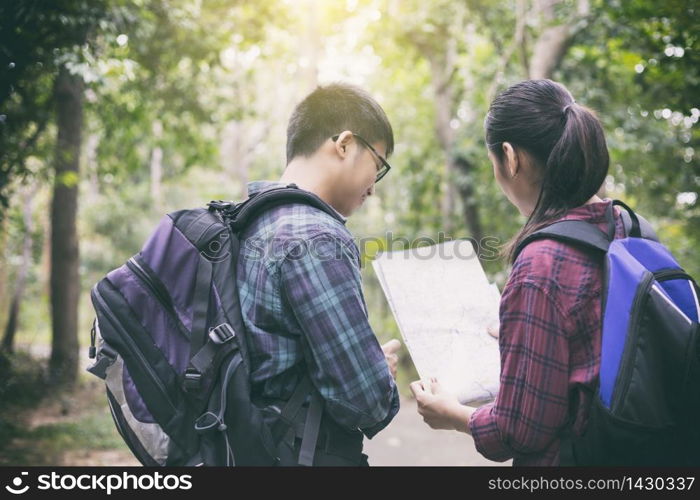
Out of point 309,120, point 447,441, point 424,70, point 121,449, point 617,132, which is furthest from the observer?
point 424,70

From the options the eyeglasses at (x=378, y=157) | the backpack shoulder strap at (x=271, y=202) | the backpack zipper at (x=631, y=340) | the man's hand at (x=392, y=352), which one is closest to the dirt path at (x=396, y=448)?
the man's hand at (x=392, y=352)

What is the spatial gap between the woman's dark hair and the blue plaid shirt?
0.48 meters

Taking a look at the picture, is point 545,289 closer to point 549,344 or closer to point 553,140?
point 549,344

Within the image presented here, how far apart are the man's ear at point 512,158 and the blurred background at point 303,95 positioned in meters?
1.71

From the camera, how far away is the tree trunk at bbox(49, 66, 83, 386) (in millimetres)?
7902

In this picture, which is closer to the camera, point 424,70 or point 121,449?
point 121,449

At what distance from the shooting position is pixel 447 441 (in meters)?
6.70

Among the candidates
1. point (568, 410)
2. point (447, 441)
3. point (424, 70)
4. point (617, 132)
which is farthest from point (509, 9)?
point (568, 410)

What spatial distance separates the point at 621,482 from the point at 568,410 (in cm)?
22

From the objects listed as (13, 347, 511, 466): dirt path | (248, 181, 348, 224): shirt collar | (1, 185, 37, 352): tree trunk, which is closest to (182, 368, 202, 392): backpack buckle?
(248, 181, 348, 224): shirt collar

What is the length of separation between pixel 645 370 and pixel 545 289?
0.28 m

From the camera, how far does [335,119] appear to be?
192 centimetres

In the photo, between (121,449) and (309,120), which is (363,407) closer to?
(309,120)

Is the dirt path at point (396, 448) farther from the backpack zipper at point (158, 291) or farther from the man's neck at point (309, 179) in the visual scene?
the backpack zipper at point (158, 291)
